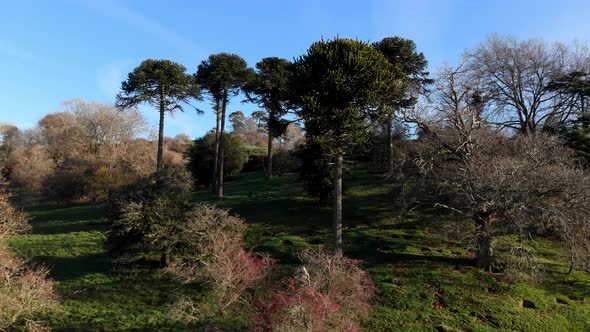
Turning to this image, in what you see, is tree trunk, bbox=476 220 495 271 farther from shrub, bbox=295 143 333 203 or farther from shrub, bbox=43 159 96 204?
shrub, bbox=43 159 96 204

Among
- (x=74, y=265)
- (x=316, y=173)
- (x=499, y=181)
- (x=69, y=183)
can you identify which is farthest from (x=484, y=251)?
(x=69, y=183)

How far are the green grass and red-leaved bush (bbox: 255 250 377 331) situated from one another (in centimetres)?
348

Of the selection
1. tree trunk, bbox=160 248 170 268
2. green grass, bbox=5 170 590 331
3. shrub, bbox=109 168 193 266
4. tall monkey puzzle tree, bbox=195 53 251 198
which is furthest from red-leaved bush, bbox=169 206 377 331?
tall monkey puzzle tree, bbox=195 53 251 198

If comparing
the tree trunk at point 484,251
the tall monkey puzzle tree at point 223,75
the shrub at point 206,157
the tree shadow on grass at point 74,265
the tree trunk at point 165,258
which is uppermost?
the tall monkey puzzle tree at point 223,75

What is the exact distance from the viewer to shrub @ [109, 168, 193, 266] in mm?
22000

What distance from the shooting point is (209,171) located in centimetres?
5162

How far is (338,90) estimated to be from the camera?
2255cm

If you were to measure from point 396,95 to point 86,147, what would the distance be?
47913mm

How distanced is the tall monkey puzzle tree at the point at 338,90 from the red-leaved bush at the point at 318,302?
740 centimetres

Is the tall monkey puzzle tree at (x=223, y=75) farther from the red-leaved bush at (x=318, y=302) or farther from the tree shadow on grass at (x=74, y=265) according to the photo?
the red-leaved bush at (x=318, y=302)

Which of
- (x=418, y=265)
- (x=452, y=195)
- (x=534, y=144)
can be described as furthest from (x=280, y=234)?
(x=534, y=144)

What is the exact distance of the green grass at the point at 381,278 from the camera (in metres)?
18.1

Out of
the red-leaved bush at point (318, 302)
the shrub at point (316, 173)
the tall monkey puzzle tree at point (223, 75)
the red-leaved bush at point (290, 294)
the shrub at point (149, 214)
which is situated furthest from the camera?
the tall monkey puzzle tree at point (223, 75)

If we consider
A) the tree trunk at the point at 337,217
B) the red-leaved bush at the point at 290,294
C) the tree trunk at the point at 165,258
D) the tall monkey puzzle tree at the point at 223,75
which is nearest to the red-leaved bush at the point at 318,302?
the red-leaved bush at the point at 290,294
